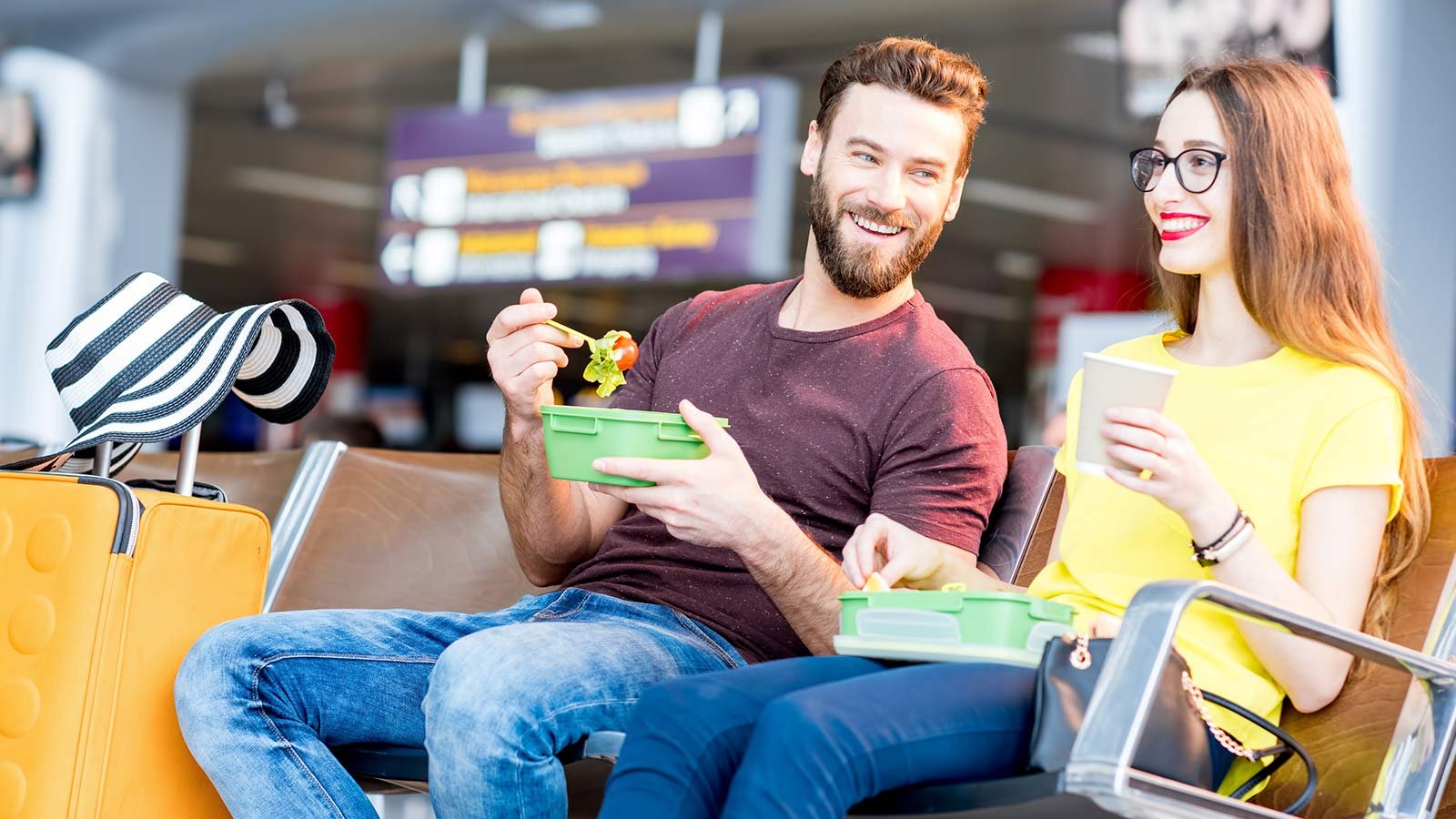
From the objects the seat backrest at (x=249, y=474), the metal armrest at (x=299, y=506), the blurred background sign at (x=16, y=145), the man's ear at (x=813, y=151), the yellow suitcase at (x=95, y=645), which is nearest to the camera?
the yellow suitcase at (x=95, y=645)

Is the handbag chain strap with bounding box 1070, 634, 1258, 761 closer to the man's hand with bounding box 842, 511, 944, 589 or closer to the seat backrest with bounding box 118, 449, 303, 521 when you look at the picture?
the man's hand with bounding box 842, 511, 944, 589

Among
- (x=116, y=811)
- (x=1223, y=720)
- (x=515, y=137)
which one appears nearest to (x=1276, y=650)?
(x=1223, y=720)

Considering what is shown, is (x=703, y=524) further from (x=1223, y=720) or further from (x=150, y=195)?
(x=150, y=195)

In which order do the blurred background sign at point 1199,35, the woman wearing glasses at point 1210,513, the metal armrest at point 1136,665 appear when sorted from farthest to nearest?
the blurred background sign at point 1199,35 → the woman wearing glasses at point 1210,513 → the metal armrest at point 1136,665

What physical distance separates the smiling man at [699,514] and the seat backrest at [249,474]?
85cm

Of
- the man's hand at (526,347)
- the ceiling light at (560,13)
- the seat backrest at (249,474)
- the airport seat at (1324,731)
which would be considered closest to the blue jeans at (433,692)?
the man's hand at (526,347)

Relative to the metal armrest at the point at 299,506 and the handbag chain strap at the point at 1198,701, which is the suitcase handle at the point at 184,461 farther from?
the handbag chain strap at the point at 1198,701

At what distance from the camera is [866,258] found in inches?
85.9

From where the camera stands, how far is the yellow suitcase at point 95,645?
6.38 feet

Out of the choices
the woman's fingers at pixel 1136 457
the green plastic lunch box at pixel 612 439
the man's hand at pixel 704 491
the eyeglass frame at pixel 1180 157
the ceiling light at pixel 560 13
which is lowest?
the man's hand at pixel 704 491

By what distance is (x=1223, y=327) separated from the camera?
6.26 ft

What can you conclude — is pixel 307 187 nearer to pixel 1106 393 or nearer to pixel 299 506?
pixel 299 506

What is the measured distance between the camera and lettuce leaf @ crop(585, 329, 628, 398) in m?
1.96

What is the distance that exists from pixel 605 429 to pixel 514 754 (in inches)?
14.8
